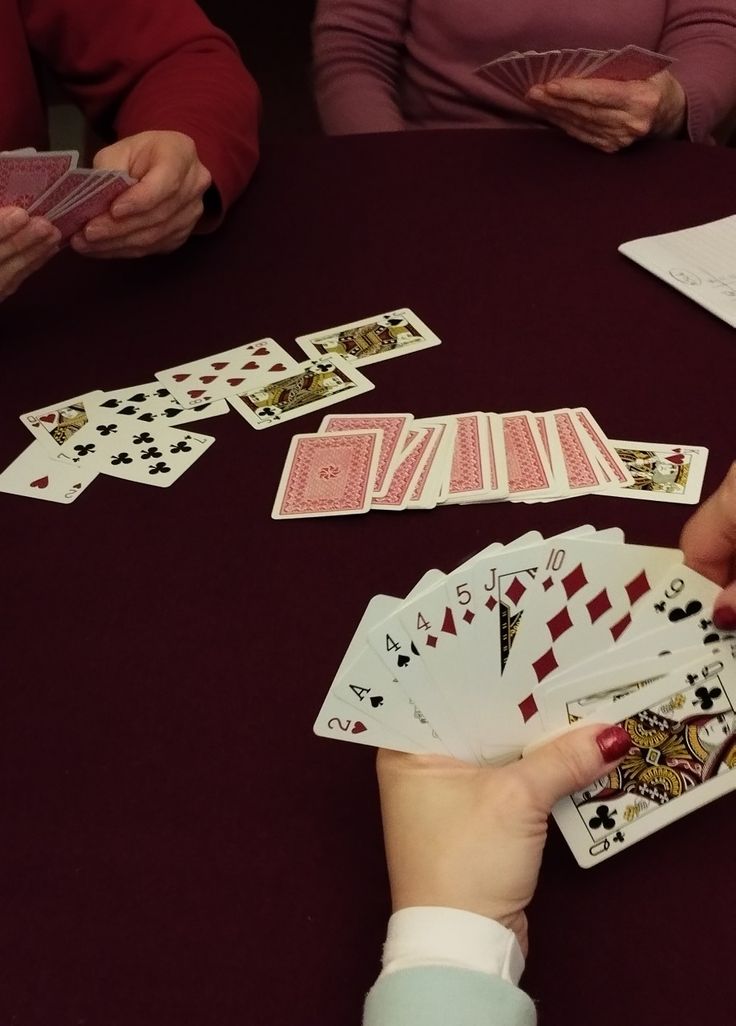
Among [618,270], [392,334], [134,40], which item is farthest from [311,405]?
[134,40]

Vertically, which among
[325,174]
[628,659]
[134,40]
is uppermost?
[134,40]

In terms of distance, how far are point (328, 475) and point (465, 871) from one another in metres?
0.49

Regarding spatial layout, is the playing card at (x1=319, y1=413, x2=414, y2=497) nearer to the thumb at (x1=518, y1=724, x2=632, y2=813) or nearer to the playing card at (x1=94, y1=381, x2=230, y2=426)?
the playing card at (x1=94, y1=381, x2=230, y2=426)

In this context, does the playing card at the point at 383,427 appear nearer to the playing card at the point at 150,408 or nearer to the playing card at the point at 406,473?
the playing card at the point at 406,473

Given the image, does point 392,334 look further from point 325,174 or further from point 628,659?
point 628,659

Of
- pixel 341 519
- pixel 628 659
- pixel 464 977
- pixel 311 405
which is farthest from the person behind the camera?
pixel 311 405

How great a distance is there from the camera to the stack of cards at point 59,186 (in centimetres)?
108

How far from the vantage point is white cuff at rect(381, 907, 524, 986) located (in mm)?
600

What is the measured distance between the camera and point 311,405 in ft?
3.75

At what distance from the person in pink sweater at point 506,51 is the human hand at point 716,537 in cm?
100

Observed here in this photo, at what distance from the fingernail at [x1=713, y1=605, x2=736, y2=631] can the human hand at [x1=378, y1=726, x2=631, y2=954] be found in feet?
0.39

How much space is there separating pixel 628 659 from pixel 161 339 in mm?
785

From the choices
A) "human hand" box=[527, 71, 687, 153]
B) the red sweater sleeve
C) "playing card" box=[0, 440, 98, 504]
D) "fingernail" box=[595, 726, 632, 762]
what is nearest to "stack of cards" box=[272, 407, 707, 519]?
"playing card" box=[0, 440, 98, 504]

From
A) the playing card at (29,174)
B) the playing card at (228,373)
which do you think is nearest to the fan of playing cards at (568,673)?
the playing card at (228,373)
